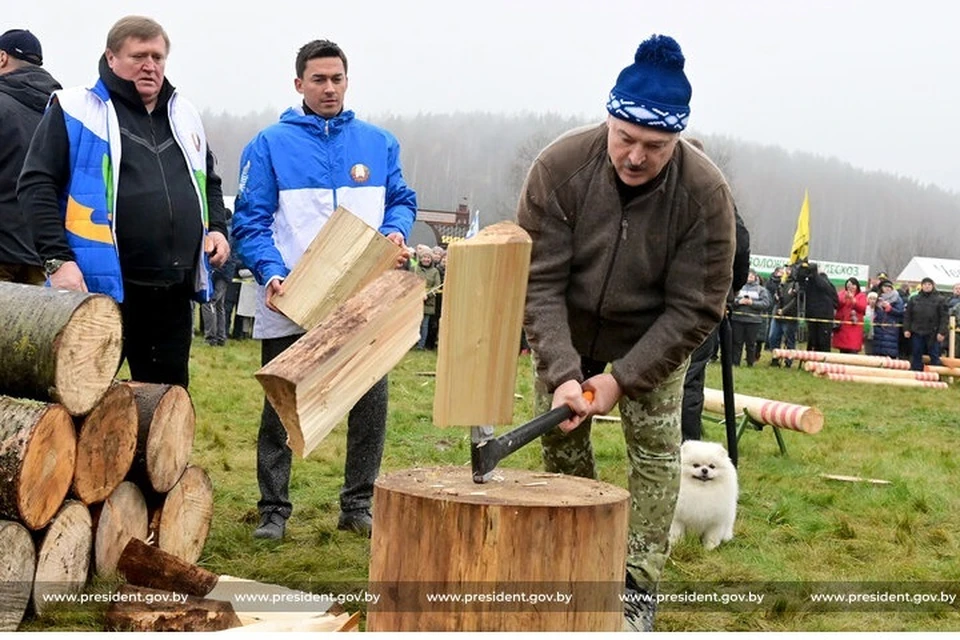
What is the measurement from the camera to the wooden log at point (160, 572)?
165 inches

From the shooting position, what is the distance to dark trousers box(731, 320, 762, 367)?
19984mm

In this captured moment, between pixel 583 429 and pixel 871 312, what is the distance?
24903 mm

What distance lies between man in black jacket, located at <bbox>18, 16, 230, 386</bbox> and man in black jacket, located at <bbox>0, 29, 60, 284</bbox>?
3.95 feet

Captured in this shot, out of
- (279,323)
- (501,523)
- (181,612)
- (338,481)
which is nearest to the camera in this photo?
(501,523)

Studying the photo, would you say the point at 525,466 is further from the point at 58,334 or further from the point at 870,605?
the point at 58,334

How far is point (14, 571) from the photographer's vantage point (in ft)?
12.9

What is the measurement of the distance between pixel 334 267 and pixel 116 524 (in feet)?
4.41

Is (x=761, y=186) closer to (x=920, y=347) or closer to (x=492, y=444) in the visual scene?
(x=920, y=347)

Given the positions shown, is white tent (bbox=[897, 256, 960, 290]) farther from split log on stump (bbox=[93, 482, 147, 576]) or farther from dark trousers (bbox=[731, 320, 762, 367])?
split log on stump (bbox=[93, 482, 147, 576])

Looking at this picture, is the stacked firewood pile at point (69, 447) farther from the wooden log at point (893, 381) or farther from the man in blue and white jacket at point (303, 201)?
the wooden log at point (893, 381)

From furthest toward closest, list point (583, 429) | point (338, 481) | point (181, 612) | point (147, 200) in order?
1. point (338, 481)
2. point (147, 200)
3. point (583, 429)
4. point (181, 612)

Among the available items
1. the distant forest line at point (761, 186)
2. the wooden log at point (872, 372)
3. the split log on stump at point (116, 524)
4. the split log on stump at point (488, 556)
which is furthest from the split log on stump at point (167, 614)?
the distant forest line at point (761, 186)

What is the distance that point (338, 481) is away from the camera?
711 centimetres

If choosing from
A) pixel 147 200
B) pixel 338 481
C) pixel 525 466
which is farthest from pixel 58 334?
pixel 525 466
